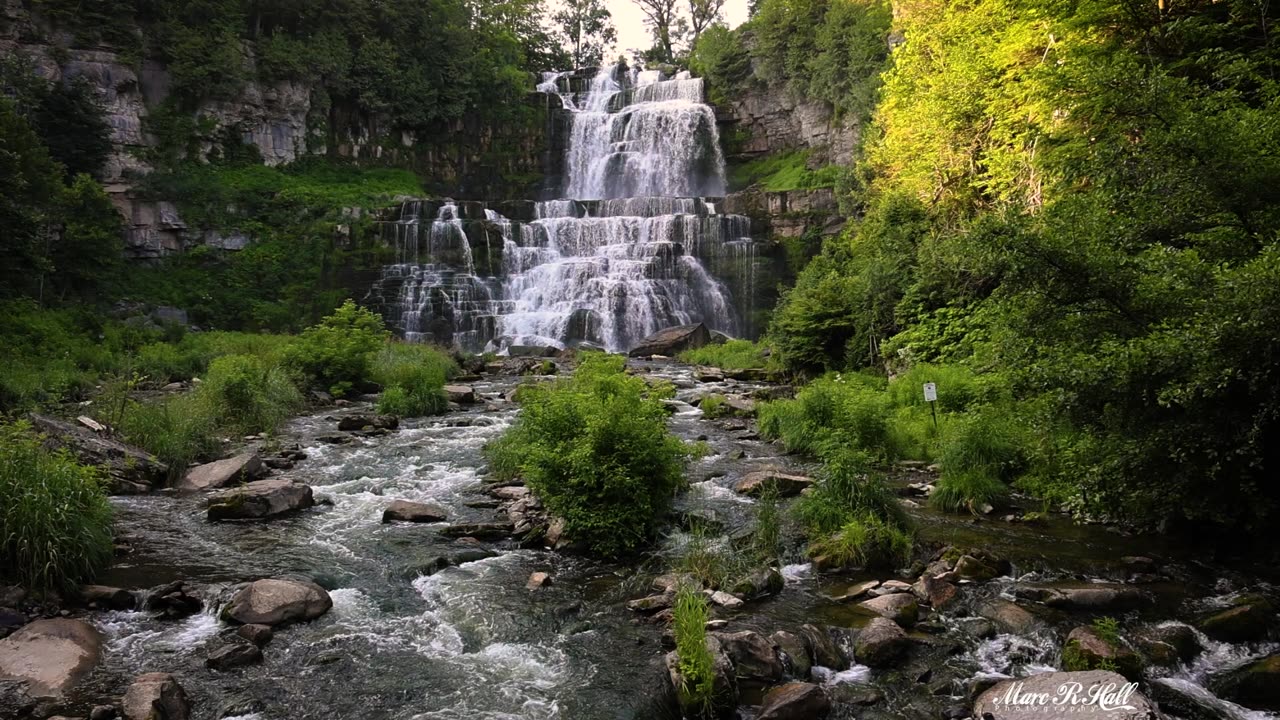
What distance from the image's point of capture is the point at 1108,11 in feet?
39.9

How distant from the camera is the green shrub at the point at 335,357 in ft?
69.7

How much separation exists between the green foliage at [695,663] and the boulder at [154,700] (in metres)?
3.82

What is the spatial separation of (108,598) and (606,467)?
5257 mm

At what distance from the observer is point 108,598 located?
24.3ft

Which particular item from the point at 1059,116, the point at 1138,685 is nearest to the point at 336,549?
the point at 1138,685

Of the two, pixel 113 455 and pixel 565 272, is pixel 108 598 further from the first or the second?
pixel 565 272

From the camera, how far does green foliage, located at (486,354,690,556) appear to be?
8938 millimetres

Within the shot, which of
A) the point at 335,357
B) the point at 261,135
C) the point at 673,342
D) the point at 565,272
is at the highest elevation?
the point at 261,135

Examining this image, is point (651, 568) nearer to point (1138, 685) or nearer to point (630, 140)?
point (1138, 685)

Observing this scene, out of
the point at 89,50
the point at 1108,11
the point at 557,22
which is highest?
the point at 557,22

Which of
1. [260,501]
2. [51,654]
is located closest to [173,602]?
[51,654]

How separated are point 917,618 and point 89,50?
4682 centimetres

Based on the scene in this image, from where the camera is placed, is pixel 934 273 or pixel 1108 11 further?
pixel 934 273

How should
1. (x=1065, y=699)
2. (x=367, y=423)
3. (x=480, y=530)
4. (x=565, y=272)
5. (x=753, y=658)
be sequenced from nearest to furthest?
(x=1065, y=699), (x=753, y=658), (x=480, y=530), (x=367, y=423), (x=565, y=272)
